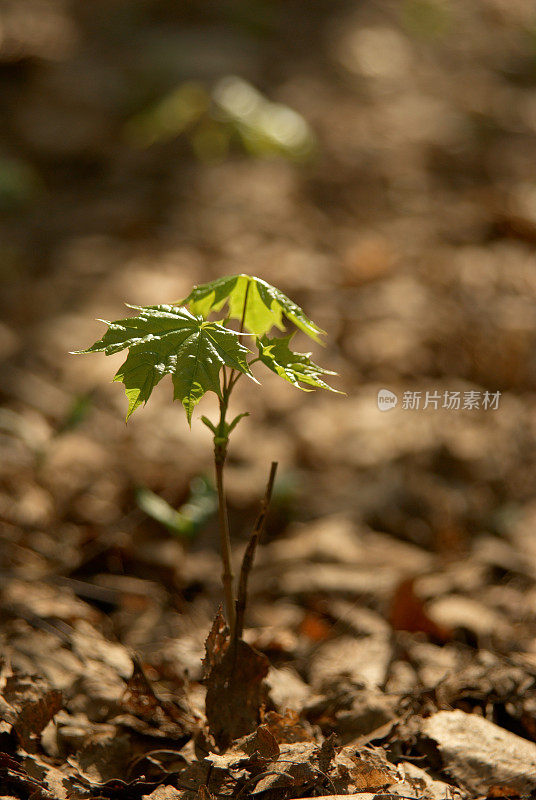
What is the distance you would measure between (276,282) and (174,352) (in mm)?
2358

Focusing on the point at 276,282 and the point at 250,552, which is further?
the point at 276,282

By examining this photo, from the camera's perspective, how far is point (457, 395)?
2.88m

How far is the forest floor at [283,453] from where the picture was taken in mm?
1386

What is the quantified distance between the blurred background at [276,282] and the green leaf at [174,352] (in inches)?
37.8

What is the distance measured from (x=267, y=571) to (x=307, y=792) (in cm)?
96

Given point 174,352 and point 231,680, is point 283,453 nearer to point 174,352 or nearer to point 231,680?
point 231,680

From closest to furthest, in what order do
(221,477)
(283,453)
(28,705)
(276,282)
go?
(221,477), (28,705), (283,453), (276,282)

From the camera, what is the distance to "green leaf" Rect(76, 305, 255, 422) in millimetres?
1049

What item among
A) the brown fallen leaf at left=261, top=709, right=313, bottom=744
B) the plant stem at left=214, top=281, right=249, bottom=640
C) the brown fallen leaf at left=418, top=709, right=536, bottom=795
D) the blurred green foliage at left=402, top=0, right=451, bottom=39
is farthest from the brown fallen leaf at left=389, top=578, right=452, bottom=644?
the blurred green foliage at left=402, top=0, right=451, bottom=39

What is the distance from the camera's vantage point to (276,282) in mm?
3377

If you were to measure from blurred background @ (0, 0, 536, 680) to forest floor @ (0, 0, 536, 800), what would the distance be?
0.01 metres

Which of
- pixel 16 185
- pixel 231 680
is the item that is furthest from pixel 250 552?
pixel 16 185


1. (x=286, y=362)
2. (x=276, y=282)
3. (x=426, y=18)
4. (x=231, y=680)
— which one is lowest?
(x=231, y=680)

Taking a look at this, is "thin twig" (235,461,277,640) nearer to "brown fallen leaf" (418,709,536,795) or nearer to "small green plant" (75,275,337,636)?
"small green plant" (75,275,337,636)
